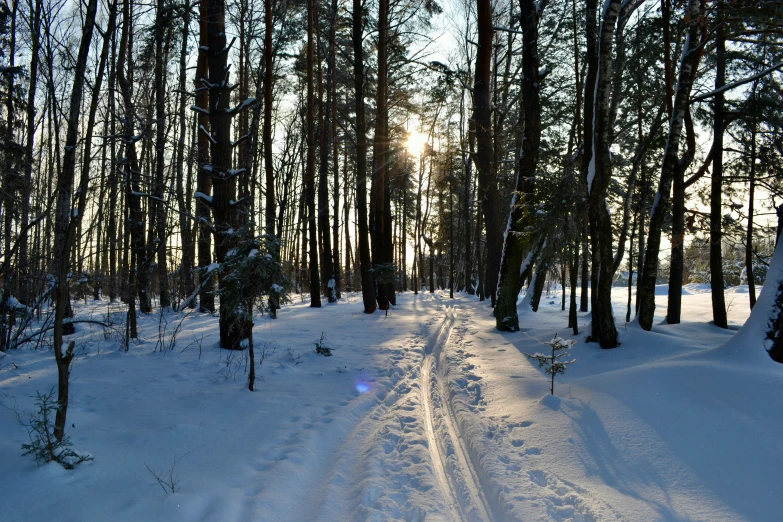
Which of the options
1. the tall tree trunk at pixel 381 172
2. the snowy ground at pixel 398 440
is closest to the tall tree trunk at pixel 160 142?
the snowy ground at pixel 398 440

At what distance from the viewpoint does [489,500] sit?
3.35 meters

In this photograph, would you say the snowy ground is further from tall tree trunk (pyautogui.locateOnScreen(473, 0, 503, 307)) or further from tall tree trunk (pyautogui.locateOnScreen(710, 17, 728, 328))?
tall tree trunk (pyautogui.locateOnScreen(473, 0, 503, 307))

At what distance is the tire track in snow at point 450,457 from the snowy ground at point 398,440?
2 cm

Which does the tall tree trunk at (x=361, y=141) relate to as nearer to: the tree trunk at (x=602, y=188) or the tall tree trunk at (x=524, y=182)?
the tall tree trunk at (x=524, y=182)

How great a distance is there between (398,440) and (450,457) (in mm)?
627

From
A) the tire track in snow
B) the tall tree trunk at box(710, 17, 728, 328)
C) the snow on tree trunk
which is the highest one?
the tall tree trunk at box(710, 17, 728, 328)

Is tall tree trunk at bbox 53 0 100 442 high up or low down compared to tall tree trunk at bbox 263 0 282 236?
down

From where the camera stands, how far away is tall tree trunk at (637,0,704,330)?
7328 mm

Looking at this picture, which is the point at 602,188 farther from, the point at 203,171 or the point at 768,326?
the point at 203,171

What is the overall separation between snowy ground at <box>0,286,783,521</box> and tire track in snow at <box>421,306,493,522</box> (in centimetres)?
2

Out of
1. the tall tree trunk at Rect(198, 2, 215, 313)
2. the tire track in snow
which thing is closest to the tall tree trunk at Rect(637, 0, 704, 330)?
the tire track in snow

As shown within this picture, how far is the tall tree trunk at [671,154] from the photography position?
7328 millimetres

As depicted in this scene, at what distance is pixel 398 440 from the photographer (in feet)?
14.5

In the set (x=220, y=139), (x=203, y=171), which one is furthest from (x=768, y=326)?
(x=203, y=171)
